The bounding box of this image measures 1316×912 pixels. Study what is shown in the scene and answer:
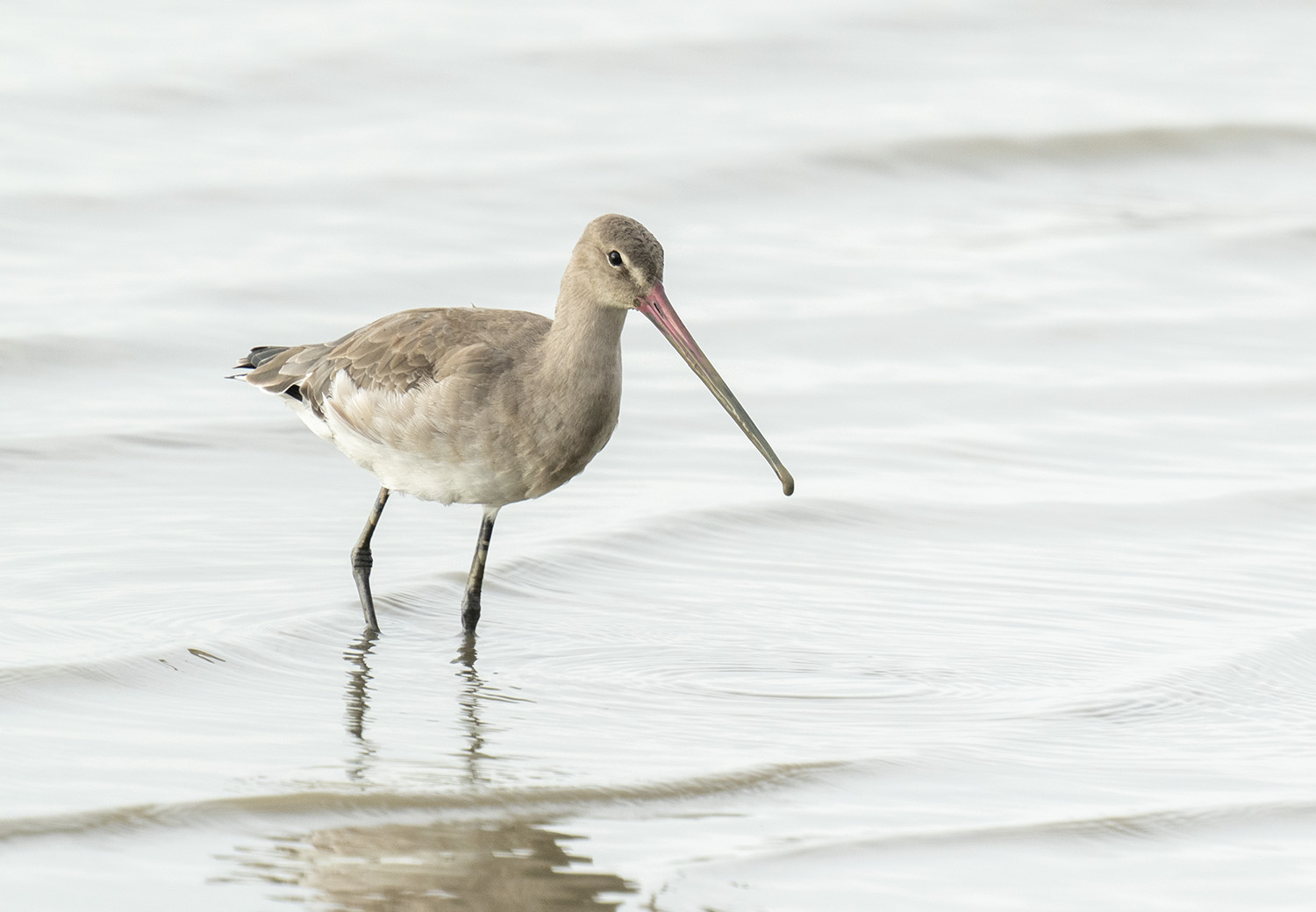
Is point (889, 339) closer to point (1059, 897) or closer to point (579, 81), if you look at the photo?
point (579, 81)

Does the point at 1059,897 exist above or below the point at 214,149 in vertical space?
below

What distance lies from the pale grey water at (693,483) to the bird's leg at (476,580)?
0.27ft

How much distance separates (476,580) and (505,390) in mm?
710

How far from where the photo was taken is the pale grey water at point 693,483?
4898mm

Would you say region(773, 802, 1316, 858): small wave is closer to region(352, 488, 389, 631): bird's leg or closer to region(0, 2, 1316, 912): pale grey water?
region(0, 2, 1316, 912): pale grey water

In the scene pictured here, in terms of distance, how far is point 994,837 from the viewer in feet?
16.0

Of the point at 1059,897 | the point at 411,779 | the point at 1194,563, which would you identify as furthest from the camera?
the point at 1194,563

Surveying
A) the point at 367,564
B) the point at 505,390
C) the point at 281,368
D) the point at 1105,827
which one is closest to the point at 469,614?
the point at 367,564

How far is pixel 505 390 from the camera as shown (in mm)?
6207

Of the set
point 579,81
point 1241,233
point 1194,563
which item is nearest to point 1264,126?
point 1241,233

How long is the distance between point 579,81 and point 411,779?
9.78 meters

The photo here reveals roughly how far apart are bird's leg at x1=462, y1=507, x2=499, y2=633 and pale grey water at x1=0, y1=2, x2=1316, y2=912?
83 millimetres

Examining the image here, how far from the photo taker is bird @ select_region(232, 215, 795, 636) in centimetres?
605

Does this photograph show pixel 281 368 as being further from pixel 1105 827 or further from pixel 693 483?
pixel 1105 827
